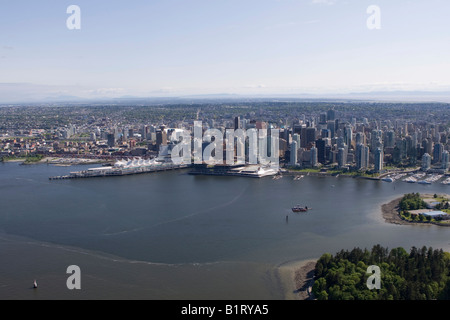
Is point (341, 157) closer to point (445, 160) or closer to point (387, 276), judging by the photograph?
point (445, 160)

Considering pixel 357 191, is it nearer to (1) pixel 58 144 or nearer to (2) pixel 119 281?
(2) pixel 119 281

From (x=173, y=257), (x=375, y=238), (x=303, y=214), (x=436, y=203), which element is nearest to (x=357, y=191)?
(x=436, y=203)

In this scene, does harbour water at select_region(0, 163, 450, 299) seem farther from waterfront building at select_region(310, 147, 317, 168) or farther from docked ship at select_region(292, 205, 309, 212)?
waterfront building at select_region(310, 147, 317, 168)
